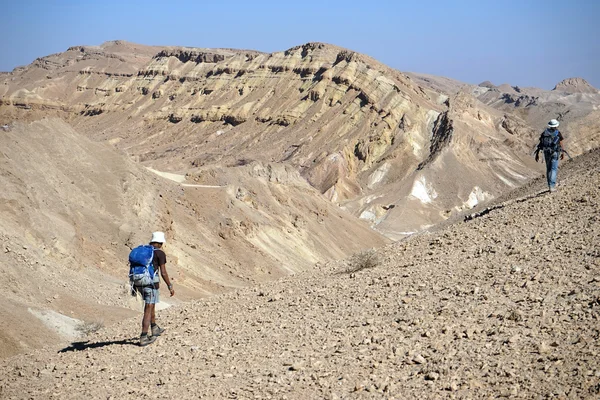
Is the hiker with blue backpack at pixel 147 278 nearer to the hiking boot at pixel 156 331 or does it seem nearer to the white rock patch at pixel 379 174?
the hiking boot at pixel 156 331

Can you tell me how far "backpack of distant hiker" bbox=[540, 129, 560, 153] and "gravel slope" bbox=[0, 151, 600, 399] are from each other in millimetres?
2599

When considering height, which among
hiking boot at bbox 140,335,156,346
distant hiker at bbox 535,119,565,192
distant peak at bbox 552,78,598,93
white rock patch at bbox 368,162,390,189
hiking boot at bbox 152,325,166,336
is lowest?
hiking boot at bbox 140,335,156,346

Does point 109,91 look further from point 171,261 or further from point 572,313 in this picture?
point 572,313

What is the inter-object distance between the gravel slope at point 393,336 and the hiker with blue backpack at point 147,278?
0.18 meters

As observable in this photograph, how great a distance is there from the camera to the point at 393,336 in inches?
286

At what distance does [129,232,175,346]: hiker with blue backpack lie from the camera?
8.63m

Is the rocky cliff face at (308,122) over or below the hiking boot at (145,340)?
over

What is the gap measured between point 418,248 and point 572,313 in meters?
4.06

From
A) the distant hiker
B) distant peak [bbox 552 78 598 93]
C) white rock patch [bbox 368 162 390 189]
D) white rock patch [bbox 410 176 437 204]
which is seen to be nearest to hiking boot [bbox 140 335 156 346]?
the distant hiker

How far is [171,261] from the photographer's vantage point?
25.3 meters

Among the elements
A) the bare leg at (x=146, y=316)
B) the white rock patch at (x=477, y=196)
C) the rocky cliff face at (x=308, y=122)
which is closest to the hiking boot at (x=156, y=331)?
the bare leg at (x=146, y=316)

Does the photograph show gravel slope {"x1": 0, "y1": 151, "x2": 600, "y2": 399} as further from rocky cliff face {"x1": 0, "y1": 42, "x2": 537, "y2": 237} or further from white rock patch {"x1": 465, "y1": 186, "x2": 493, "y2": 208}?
white rock patch {"x1": 465, "y1": 186, "x2": 493, "y2": 208}

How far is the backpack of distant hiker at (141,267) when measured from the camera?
8.64 m

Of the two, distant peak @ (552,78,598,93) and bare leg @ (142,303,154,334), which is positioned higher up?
distant peak @ (552,78,598,93)
